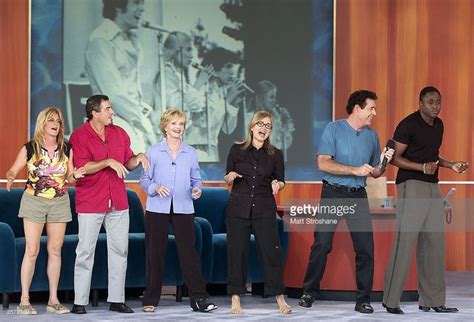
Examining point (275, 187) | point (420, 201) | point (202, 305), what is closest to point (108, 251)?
point (202, 305)

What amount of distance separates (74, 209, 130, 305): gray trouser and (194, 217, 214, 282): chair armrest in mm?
985

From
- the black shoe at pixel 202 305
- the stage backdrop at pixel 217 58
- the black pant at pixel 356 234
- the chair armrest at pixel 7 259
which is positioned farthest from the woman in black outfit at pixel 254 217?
the stage backdrop at pixel 217 58

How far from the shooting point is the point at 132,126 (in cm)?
1052

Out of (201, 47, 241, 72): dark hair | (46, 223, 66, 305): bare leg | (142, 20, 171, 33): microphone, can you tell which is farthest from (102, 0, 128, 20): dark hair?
(46, 223, 66, 305): bare leg

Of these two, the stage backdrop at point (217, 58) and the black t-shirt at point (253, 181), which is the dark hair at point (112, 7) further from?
the black t-shirt at point (253, 181)

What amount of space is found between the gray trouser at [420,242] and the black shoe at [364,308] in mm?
129

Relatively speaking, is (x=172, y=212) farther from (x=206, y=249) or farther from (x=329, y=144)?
(x=329, y=144)

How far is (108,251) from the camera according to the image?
24.5ft

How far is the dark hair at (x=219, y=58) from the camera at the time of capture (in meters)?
10.6

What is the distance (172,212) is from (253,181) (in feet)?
2.09

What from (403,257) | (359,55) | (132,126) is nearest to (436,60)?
(359,55)

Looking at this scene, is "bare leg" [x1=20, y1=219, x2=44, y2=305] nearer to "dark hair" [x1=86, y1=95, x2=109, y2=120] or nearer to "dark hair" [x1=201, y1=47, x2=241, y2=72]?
"dark hair" [x1=86, y1=95, x2=109, y2=120]

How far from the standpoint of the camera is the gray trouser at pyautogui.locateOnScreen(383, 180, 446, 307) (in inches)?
293

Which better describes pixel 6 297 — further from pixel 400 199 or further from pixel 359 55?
pixel 359 55
